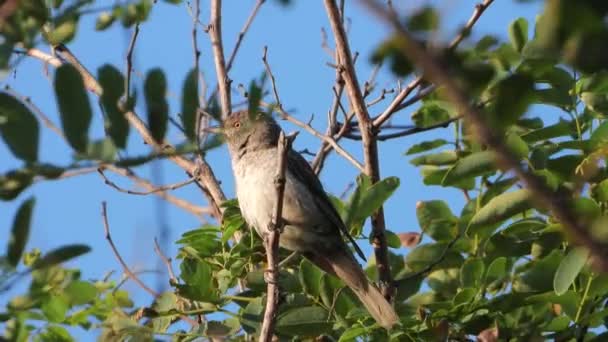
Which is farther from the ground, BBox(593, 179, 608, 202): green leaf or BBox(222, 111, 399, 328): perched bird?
BBox(222, 111, 399, 328): perched bird

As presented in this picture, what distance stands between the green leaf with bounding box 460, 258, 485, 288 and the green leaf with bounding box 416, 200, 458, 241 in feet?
2.27

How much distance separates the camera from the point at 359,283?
16.5 ft

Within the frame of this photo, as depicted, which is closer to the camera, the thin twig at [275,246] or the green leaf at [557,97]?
the thin twig at [275,246]

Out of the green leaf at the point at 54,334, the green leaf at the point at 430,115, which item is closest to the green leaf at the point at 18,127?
the green leaf at the point at 54,334

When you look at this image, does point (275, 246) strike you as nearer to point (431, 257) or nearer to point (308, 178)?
point (431, 257)

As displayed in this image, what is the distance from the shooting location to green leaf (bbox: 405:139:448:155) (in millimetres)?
5239

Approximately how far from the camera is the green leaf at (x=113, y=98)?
67.3 inches

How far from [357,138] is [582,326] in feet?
5.11

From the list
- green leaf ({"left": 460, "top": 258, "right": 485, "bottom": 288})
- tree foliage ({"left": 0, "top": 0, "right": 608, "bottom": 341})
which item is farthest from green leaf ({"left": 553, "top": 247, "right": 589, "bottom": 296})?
green leaf ({"left": 460, "top": 258, "right": 485, "bottom": 288})

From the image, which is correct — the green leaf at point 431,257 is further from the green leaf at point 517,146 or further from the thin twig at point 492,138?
the thin twig at point 492,138

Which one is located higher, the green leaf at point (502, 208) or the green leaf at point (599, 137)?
the green leaf at point (599, 137)

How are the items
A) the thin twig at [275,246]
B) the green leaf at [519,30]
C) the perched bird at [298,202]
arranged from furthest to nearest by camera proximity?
the perched bird at [298,202], the green leaf at [519,30], the thin twig at [275,246]

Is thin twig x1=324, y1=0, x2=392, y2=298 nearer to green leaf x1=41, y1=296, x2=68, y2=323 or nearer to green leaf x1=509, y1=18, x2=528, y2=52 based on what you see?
green leaf x1=509, y1=18, x2=528, y2=52

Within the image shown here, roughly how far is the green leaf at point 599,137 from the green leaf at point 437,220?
3.28ft
